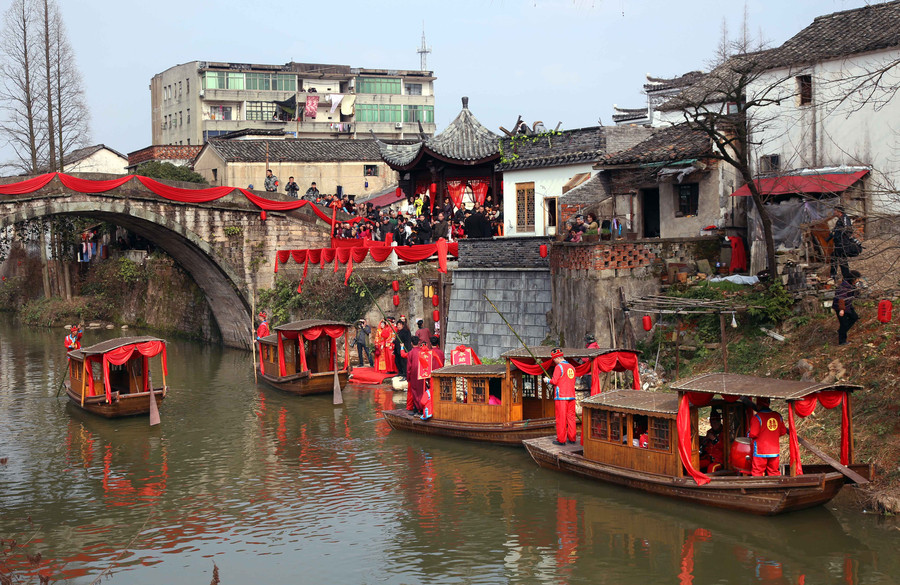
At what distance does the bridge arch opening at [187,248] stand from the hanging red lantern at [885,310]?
23.2 metres

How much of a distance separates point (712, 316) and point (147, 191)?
20.3 metres

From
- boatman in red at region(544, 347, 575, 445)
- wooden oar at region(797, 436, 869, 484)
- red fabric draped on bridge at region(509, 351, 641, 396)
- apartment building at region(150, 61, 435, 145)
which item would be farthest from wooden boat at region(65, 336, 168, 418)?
apartment building at region(150, 61, 435, 145)

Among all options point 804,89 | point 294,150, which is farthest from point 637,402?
point 294,150

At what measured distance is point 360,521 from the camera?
47.3 ft

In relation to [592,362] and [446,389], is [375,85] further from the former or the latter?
[592,362]

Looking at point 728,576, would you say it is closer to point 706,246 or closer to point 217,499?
point 217,499

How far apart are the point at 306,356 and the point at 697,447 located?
13470 millimetres

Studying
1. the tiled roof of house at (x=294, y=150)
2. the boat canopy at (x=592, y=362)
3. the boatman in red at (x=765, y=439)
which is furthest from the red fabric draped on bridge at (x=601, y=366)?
the tiled roof of house at (x=294, y=150)

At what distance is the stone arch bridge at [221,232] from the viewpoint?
31.9 m

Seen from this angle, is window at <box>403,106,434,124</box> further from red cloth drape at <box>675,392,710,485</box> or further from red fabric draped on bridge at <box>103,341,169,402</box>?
red cloth drape at <box>675,392,710,485</box>

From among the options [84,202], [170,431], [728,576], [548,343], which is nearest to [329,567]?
[728,576]

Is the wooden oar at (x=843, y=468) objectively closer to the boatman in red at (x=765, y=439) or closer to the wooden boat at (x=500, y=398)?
the boatman in red at (x=765, y=439)

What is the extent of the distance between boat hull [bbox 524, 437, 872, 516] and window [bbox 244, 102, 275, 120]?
50.1m

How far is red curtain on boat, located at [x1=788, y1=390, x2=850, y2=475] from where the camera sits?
13227mm
